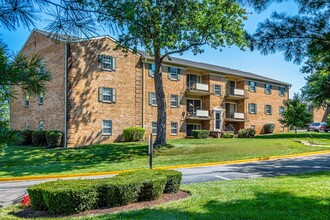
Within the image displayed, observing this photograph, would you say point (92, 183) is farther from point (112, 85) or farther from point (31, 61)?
point (112, 85)

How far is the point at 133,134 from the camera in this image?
93.6 ft

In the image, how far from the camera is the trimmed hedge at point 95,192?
256 inches

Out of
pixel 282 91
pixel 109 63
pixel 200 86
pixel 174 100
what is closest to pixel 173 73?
pixel 174 100

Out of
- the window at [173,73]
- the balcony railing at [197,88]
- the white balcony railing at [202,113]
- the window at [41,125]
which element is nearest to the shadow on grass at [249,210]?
the window at [41,125]

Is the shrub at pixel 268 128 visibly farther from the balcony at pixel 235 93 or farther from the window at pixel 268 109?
the balcony at pixel 235 93

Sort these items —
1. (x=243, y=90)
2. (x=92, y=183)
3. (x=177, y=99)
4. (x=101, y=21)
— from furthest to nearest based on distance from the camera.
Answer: (x=243, y=90) < (x=177, y=99) < (x=92, y=183) < (x=101, y=21)

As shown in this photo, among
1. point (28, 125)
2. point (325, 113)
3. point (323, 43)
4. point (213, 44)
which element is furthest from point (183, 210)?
point (325, 113)

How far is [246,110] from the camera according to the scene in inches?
1609

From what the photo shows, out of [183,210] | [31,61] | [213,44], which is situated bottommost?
[183,210]

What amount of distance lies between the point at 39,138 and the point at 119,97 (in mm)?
7544

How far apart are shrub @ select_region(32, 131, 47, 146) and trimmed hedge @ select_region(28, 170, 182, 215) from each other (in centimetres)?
2032

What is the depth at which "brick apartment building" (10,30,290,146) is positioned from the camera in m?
26.2

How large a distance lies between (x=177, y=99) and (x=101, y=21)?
30.1m

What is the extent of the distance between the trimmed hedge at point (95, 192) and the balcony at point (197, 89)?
1071 inches
